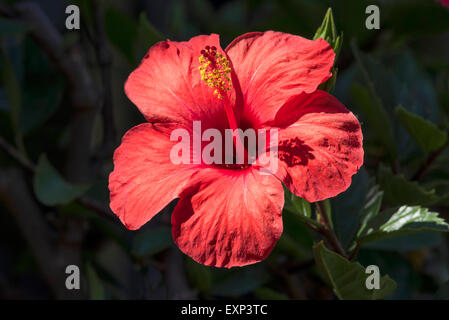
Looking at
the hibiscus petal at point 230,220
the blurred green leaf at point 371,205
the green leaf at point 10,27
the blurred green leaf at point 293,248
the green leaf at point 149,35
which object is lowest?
the blurred green leaf at point 293,248

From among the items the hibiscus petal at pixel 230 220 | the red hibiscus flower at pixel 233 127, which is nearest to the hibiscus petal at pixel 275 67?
the red hibiscus flower at pixel 233 127

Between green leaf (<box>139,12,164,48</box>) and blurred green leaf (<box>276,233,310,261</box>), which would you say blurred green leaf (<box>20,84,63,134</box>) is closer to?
green leaf (<box>139,12,164,48</box>)

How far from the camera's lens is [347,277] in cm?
71

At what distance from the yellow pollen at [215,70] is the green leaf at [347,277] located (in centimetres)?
27

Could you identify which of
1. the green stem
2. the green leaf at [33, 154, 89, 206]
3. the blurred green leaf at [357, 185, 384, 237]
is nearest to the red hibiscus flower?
the green stem

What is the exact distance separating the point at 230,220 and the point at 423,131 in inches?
21.3

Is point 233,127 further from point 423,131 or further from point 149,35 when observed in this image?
point 423,131

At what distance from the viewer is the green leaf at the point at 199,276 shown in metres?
1.00

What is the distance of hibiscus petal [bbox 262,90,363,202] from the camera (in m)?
0.61

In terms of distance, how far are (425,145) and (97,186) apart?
0.76 metres

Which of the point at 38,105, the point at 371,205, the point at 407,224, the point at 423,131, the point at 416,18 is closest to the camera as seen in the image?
the point at 407,224

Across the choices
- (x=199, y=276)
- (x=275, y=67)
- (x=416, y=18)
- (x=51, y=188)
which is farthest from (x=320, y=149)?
(x=416, y=18)

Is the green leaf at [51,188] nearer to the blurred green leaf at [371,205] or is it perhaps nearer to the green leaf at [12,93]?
the green leaf at [12,93]
